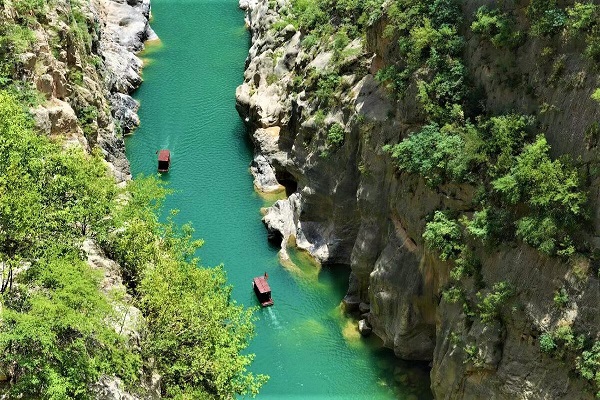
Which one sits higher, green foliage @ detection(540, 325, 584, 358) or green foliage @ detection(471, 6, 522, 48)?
green foliage @ detection(471, 6, 522, 48)

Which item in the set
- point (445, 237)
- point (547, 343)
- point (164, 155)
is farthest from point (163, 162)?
point (547, 343)

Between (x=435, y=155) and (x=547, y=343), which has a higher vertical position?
(x=435, y=155)

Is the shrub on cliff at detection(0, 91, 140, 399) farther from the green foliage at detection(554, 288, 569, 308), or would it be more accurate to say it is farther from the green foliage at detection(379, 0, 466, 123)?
the green foliage at detection(379, 0, 466, 123)

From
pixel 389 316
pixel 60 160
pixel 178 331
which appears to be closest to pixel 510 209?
pixel 389 316

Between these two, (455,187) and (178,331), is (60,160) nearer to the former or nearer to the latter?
(178,331)

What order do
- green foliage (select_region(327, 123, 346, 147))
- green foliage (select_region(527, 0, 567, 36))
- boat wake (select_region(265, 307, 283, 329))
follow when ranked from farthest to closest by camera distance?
green foliage (select_region(327, 123, 346, 147))
boat wake (select_region(265, 307, 283, 329))
green foliage (select_region(527, 0, 567, 36))

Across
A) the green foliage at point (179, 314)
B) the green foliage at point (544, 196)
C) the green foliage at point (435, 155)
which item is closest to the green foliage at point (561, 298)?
the green foliage at point (544, 196)

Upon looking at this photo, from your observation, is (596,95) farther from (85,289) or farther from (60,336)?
(60,336)

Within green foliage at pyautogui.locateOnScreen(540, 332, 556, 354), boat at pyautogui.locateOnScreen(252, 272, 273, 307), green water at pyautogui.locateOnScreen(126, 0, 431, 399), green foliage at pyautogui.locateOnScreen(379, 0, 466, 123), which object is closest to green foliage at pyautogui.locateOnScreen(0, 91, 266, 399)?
green water at pyautogui.locateOnScreen(126, 0, 431, 399)
